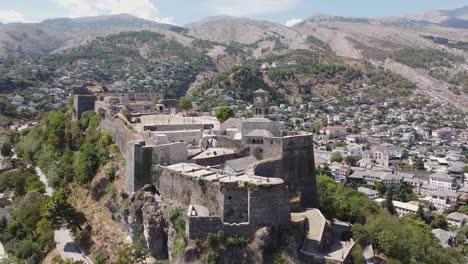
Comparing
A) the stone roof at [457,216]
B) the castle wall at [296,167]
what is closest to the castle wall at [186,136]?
the castle wall at [296,167]

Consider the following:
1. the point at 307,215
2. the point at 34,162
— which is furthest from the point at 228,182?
the point at 34,162

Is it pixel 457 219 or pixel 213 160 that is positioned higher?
pixel 213 160

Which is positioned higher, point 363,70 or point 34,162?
point 363,70

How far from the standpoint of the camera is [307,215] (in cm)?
2709

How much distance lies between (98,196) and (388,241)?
21.5m

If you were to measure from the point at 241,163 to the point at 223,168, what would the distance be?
1244 millimetres

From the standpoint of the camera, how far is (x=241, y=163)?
1129 inches

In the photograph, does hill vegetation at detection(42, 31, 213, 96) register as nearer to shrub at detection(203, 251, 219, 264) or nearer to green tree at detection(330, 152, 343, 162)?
green tree at detection(330, 152, 343, 162)

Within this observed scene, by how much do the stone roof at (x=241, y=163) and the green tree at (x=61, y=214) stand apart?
12.5 m

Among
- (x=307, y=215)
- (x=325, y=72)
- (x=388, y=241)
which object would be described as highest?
(x=325, y=72)

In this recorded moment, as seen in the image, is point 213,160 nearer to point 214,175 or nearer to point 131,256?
point 214,175

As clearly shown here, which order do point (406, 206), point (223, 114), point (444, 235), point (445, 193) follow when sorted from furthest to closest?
point (445, 193)
point (406, 206)
point (444, 235)
point (223, 114)

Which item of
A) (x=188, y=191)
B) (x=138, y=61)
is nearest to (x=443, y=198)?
(x=188, y=191)

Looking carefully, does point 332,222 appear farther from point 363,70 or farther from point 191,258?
point 363,70
